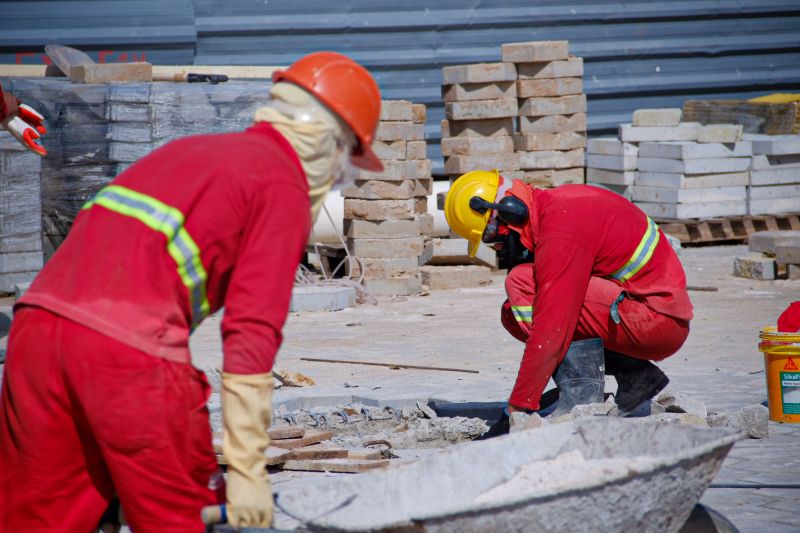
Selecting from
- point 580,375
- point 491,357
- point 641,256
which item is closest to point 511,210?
point 641,256

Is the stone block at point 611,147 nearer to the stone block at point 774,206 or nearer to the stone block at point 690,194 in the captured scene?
the stone block at point 690,194

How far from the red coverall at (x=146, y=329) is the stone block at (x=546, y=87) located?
34.1 feet

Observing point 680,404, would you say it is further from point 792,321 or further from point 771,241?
point 771,241

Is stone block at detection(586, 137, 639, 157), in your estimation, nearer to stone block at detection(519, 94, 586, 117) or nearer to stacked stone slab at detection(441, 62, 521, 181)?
stone block at detection(519, 94, 586, 117)

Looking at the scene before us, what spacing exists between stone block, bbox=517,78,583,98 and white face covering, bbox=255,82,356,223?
10.2 meters

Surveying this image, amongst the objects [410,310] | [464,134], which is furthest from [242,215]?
[464,134]

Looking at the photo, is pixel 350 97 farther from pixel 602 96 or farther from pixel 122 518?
pixel 602 96

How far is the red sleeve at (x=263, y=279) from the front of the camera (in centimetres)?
290

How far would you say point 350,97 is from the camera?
10.5 ft

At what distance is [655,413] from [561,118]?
7.79m

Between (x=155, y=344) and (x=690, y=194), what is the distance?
11.8m

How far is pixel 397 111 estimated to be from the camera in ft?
39.7

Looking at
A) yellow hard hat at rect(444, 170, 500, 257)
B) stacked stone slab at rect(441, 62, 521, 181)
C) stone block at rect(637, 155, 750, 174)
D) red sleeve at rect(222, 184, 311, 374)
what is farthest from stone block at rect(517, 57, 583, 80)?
red sleeve at rect(222, 184, 311, 374)

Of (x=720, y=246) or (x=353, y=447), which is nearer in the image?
(x=353, y=447)
